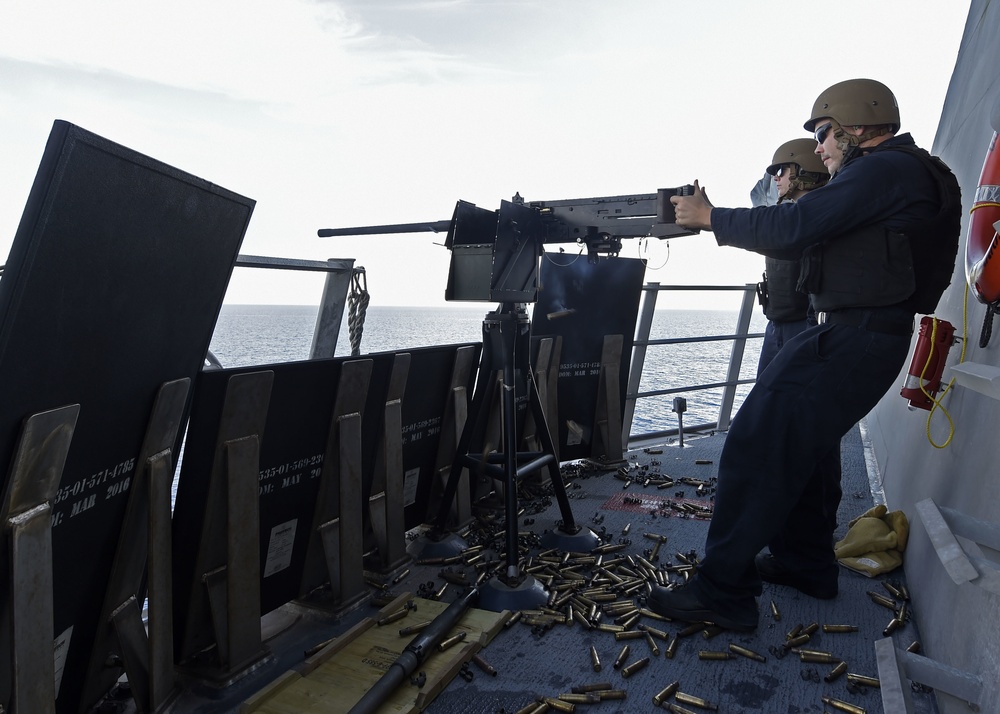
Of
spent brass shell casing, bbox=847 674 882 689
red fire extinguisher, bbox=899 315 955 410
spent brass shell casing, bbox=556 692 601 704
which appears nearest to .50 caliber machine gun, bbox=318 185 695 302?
red fire extinguisher, bbox=899 315 955 410

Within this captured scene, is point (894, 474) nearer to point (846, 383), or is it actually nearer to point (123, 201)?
point (846, 383)

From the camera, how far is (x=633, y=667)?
2.29m

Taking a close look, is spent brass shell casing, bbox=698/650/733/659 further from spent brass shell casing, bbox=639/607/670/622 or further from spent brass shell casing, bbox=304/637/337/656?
spent brass shell casing, bbox=304/637/337/656

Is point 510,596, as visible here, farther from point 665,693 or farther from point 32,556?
point 32,556

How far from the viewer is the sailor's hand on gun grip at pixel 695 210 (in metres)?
2.57

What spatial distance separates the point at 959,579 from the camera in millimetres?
1128

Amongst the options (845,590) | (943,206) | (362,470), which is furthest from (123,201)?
(845,590)

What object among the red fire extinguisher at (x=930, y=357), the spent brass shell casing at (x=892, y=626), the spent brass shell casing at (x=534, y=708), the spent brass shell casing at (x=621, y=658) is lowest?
the spent brass shell casing at (x=534, y=708)

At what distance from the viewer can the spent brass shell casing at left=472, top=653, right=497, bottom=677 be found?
2.26m

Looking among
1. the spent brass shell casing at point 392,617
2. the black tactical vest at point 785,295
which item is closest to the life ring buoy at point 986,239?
the black tactical vest at point 785,295

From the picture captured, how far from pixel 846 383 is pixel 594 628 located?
1.31 m

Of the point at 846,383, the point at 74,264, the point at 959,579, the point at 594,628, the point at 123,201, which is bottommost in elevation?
the point at 594,628

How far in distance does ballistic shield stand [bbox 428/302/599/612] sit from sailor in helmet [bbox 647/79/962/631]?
58cm

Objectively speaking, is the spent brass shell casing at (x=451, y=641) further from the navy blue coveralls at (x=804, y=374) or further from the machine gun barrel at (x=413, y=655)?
the navy blue coveralls at (x=804, y=374)
